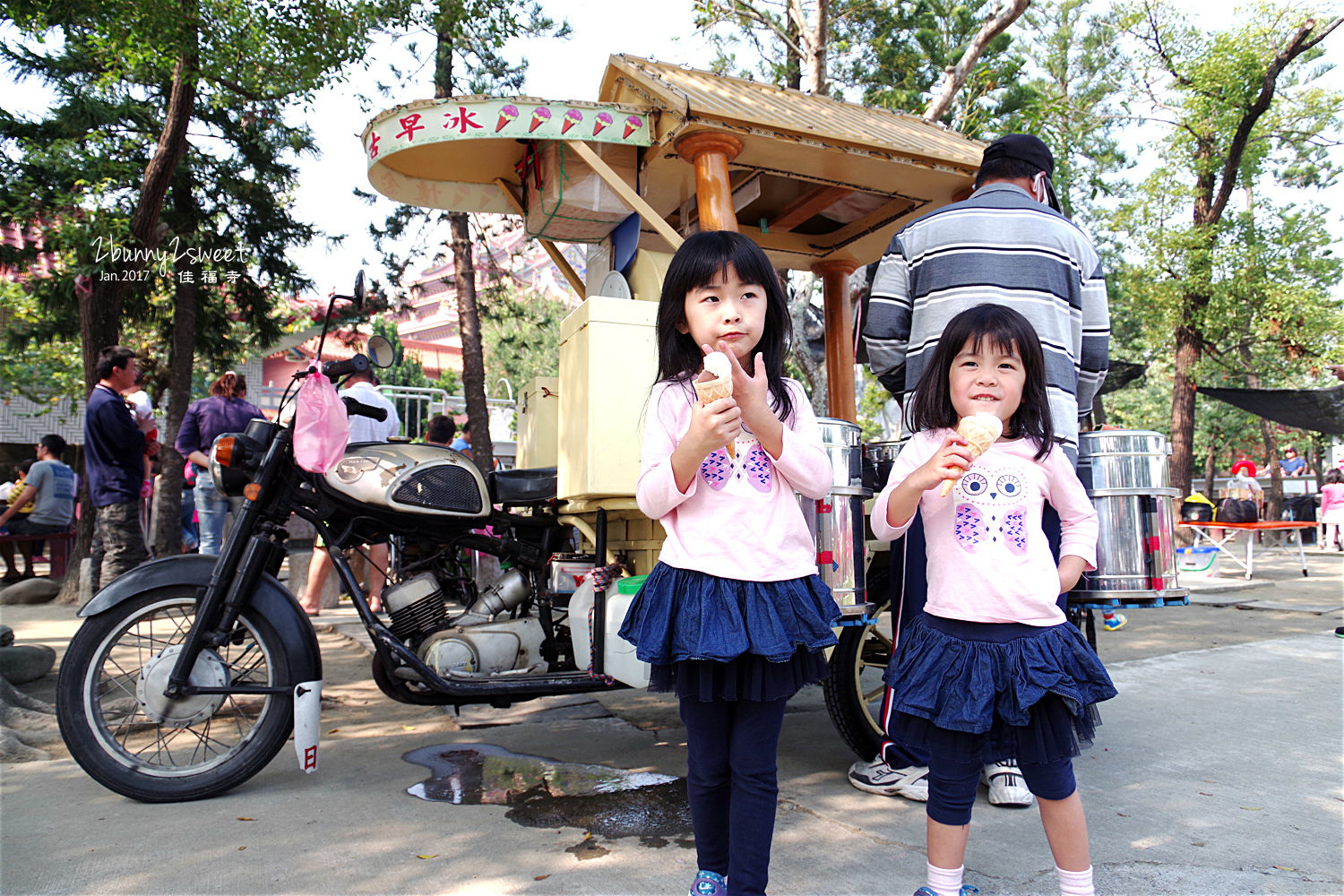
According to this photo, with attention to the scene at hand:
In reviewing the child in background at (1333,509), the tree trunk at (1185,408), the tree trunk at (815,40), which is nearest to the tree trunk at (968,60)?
the tree trunk at (815,40)

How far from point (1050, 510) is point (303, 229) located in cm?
1071

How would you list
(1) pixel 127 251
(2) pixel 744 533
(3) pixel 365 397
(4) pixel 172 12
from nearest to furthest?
1. (2) pixel 744 533
2. (3) pixel 365 397
3. (4) pixel 172 12
4. (1) pixel 127 251

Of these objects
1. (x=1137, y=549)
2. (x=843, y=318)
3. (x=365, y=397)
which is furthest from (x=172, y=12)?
(x=1137, y=549)

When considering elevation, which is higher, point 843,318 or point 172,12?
point 172,12

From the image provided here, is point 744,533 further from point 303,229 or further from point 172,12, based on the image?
point 303,229

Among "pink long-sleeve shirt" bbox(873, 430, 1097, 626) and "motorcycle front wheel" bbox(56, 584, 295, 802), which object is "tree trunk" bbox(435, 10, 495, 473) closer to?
"motorcycle front wheel" bbox(56, 584, 295, 802)

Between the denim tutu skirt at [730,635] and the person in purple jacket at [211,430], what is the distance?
18.8 ft

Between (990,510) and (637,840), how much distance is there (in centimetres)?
138

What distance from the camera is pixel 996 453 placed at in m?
1.99

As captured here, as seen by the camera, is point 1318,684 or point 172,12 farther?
point 172,12

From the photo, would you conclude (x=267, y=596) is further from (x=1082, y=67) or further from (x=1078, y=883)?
(x=1082, y=67)

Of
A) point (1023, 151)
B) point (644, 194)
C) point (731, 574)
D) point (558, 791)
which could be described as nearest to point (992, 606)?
point (731, 574)

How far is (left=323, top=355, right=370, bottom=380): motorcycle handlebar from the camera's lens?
9.79ft

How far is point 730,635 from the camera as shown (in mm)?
1728
